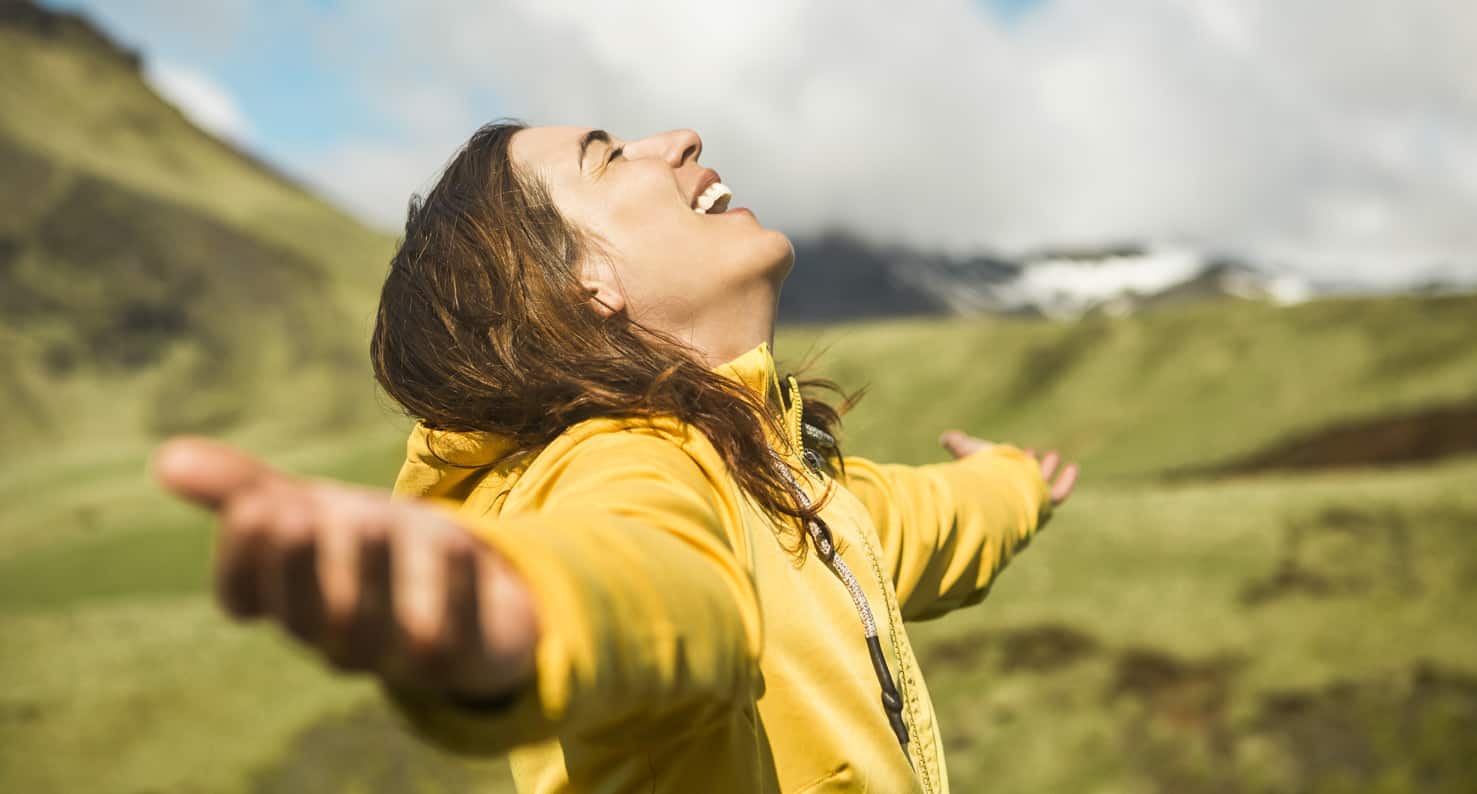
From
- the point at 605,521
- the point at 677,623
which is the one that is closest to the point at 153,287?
the point at 605,521

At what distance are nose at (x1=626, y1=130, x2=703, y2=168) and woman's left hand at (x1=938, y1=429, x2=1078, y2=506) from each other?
6.93 feet

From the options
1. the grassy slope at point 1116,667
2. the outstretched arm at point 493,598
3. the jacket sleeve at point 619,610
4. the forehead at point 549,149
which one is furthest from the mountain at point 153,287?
the outstretched arm at point 493,598

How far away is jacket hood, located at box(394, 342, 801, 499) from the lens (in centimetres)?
257

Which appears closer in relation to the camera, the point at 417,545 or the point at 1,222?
the point at 417,545

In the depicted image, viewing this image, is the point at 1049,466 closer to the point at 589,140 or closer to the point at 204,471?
the point at 589,140

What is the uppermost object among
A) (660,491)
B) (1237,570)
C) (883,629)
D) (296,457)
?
(660,491)

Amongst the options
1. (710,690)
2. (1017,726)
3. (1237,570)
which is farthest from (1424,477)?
(710,690)

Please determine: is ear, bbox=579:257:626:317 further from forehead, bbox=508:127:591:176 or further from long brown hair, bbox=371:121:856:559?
forehead, bbox=508:127:591:176

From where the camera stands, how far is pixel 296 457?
41.7 meters

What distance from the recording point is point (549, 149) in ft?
9.65

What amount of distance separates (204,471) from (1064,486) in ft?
14.2

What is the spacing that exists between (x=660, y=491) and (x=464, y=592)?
671 mm

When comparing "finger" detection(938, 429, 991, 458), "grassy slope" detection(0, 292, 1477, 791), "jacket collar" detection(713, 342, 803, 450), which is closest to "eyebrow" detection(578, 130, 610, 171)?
"jacket collar" detection(713, 342, 803, 450)

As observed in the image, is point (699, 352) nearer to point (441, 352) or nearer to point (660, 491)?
point (441, 352)
